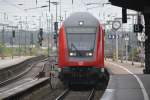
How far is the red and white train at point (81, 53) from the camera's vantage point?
2452 cm

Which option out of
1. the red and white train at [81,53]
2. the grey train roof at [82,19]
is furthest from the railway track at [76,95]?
the grey train roof at [82,19]

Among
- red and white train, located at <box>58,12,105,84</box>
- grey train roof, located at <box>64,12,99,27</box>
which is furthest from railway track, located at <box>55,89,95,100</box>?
grey train roof, located at <box>64,12,99,27</box>

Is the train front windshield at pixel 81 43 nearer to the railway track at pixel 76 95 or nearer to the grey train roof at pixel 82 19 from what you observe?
the grey train roof at pixel 82 19

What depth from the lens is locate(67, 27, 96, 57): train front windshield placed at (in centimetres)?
2480

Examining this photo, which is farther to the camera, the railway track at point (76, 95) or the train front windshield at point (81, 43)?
the train front windshield at point (81, 43)

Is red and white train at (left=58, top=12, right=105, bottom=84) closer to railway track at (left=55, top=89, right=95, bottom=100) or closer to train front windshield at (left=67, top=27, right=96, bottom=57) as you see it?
train front windshield at (left=67, top=27, right=96, bottom=57)

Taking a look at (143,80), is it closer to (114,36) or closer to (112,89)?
(112,89)

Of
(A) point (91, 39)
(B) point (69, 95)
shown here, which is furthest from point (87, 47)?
(B) point (69, 95)

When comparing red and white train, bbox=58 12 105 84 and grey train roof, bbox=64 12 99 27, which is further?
grey train roof, bbox=64 12 99 27

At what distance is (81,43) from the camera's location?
25.1 m

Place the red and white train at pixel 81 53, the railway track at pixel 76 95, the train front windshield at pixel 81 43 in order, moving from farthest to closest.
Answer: the train front windshield at pixel 81 43 < the red and white train at pixel 81 53 < the railway track at pixel 76 95

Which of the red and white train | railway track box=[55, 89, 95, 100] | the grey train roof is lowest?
railway track box=[55, 89, 95, 100]

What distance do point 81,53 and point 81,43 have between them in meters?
0.62

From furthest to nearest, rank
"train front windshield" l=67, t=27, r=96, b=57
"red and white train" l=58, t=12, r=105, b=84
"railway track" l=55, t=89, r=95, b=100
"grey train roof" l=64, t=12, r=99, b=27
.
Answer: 1. "grey train roof" l=64, t=12, r=99, b=27
2. "train front windshield" l=67, t=27, r=96, b=57
3. "red and white train" l=58, t=12, r=105, b=84
4. "railway track" l=55, t=89, r=95, b=100
